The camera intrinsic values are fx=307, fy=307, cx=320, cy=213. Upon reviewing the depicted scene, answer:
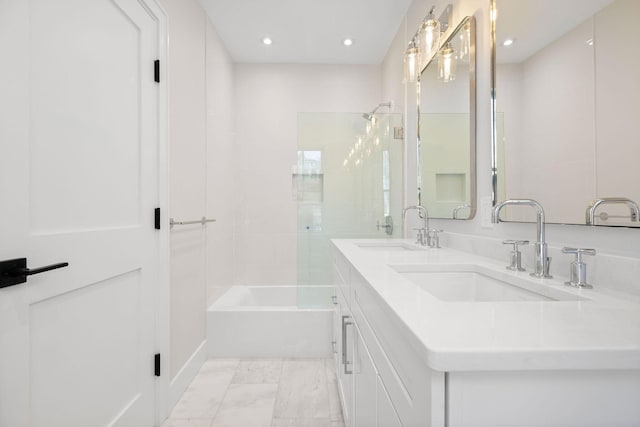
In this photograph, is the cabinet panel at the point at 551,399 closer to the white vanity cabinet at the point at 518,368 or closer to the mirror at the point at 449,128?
the white vanity cabinet at the point at 518,368

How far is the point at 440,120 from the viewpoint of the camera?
1.77 m

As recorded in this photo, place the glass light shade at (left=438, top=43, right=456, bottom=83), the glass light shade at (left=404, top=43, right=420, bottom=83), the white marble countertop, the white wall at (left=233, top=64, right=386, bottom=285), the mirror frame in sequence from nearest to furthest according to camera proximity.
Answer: the white marble countertop, the mirror frame, the glass light shade at (left=438, top=43, right=456, bottom=83), the glass light shade at (left=404, top=43, right=420, bottom=83), the white wall at (left=233, top=64, right=386, bottom=285)

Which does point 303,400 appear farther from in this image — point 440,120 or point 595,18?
point 595,18

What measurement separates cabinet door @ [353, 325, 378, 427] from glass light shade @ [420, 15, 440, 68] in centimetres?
161

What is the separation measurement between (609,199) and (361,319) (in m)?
0.75

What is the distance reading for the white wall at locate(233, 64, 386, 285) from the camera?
3.09 meters

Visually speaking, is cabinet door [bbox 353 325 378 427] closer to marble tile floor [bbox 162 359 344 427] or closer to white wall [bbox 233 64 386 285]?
marble tile floor [bbox 162 359 344 427]

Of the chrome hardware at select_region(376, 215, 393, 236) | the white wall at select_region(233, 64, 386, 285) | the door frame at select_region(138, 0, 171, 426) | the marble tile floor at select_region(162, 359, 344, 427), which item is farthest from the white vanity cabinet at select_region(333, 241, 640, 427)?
the white wall at select_region(233, 64, 386, 285)

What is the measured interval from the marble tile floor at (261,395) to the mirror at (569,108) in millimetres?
1425

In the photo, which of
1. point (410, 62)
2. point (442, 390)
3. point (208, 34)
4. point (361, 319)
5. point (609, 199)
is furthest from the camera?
point (208, 34)

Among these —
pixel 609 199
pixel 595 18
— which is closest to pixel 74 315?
pixel 609 199

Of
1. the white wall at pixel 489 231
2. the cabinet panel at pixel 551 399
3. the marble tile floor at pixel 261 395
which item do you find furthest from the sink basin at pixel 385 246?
the cabinet panel at pixel 551 399

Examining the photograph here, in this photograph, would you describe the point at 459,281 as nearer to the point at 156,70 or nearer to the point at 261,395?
the point at 261,395

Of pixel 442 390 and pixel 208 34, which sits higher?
pixel 208 34
